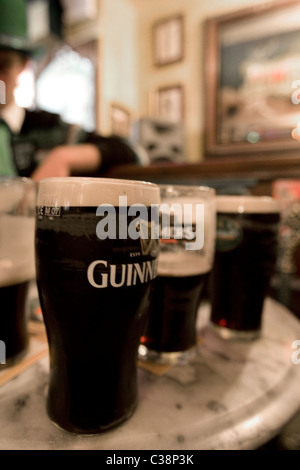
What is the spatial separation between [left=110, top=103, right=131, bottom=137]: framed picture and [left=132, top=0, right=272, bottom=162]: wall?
301 mm

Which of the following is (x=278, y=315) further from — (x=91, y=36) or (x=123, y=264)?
(x=91, y=36)

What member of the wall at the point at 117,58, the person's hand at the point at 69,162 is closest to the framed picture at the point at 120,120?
the wall at the point at 117,58

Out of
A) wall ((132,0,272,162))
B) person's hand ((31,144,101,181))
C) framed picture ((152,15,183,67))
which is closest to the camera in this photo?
person's hand ((31,144,101,181))

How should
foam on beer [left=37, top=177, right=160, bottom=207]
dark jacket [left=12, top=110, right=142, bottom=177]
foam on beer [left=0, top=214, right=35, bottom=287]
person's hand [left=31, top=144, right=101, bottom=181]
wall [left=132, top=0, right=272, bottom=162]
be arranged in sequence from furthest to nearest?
1. wall [left=132, top=0, right=272, bottom=162]
2. dark jacket [left=12, top=110, right=142, bottom=177]
3. person's hand [left=31, top=144, right=101, bottom=181]
4. foam on beer [left=0, top=214, right=35, bottom=287]
5. foam on beer [left=37, top=177, right=160, bottom=207]

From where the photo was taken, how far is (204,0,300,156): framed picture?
8.97ft

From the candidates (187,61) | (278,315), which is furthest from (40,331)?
(187,61)

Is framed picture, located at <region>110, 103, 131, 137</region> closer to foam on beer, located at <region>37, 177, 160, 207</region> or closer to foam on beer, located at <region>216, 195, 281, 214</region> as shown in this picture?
foam on beer, located at <region>216, 195, 281, 214</region>

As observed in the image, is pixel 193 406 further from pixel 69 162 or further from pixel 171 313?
pixel 69 162

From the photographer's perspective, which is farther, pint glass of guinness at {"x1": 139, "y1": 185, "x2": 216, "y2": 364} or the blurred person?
the blurred person

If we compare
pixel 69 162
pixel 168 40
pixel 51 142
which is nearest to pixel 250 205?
pixel 69 162

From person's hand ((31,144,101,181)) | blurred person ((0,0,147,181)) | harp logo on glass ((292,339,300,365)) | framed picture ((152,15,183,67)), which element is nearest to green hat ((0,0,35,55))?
blurred person ((0,0,147,181))

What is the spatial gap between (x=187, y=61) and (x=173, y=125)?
651 millimetres

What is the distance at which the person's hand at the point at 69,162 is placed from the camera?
1311mm

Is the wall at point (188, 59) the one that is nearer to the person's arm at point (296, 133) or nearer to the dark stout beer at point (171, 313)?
the person's arm at point (296, 133)
